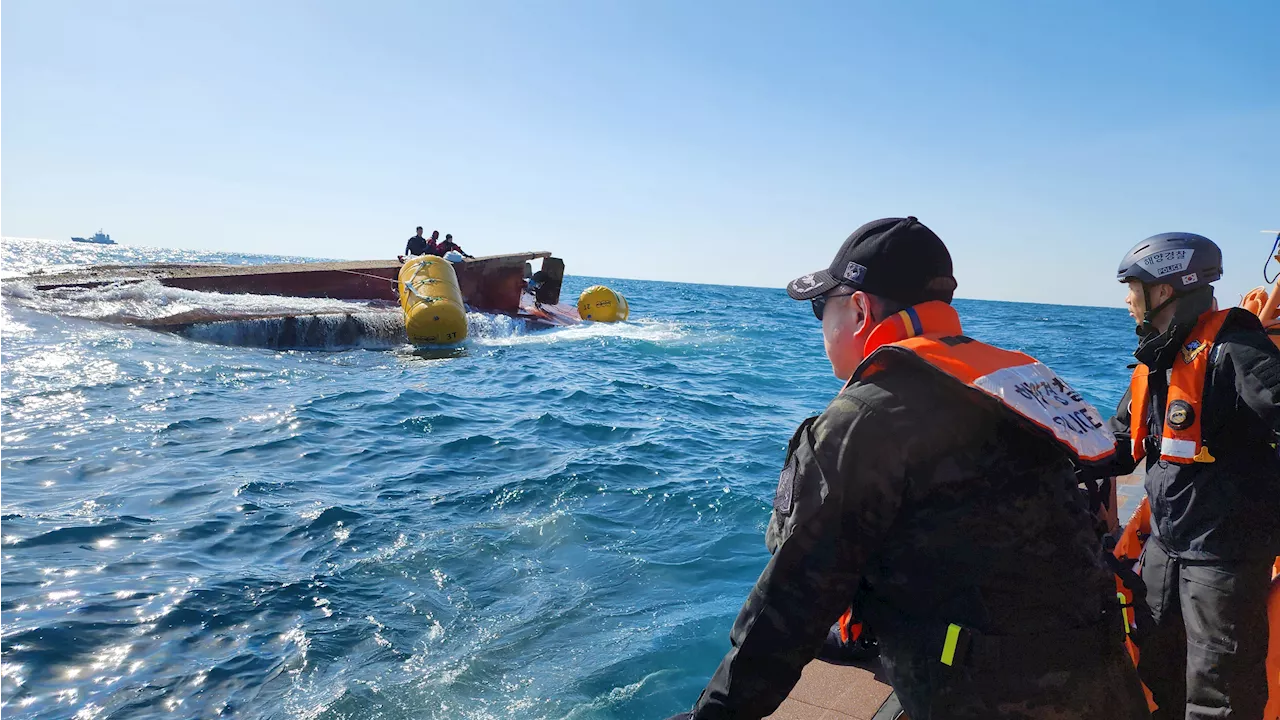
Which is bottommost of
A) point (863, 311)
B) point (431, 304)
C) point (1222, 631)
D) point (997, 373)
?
point (1222, 631)

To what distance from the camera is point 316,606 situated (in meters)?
5.46

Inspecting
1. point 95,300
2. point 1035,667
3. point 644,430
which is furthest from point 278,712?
point 95,300

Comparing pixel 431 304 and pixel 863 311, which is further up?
pixel 863 311

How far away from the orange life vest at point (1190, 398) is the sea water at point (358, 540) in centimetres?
300

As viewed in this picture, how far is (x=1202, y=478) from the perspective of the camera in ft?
9.34

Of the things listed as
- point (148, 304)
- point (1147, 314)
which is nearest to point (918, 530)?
point (1147, 314)

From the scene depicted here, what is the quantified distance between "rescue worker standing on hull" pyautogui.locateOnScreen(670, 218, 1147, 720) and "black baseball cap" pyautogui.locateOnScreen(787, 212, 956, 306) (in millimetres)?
190

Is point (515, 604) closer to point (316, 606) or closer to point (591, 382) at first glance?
point (316, 606)

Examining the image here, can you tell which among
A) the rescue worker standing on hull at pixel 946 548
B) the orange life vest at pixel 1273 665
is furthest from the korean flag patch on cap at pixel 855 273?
the orange life vest at pixel 1273 665

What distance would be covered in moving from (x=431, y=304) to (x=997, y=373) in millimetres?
17786

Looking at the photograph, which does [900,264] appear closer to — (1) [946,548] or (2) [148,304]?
(1) [946,548]

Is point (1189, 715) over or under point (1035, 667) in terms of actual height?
under

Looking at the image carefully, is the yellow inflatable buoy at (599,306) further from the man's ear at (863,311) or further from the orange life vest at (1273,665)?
the man's ear at (863,311)

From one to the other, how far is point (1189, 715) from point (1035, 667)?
71.4 inches
